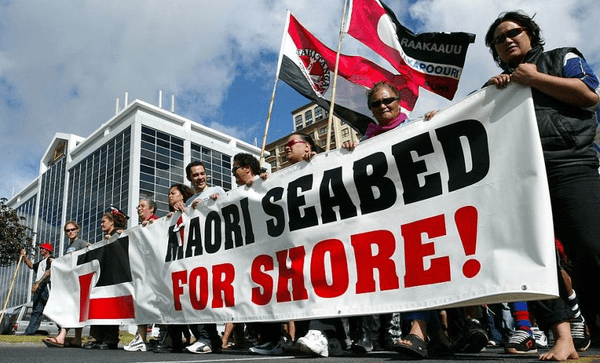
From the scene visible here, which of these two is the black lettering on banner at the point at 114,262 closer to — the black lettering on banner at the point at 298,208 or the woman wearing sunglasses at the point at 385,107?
the black lettering on banner at the point at 298,208

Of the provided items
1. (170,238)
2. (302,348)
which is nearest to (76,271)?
(170,238)

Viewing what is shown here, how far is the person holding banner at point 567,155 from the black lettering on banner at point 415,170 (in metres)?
0.61

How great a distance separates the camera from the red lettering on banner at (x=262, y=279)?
141 inches

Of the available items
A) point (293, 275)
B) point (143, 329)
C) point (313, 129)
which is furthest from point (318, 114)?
point (293, 275)

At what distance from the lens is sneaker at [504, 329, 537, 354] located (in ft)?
10.6

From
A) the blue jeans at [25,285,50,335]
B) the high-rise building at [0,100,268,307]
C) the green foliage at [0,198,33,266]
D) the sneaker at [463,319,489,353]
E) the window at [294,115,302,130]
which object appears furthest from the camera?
the window at [294,115,302,130]

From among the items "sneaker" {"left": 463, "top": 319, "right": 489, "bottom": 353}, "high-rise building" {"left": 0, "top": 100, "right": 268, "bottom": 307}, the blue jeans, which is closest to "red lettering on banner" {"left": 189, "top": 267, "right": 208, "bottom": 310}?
"sneaker" {"left": 463, "top": 319, "right": 489, "bottom": 353}

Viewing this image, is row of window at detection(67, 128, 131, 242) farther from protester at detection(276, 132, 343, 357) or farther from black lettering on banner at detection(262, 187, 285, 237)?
protester at detection(276, 132, 343, 357)

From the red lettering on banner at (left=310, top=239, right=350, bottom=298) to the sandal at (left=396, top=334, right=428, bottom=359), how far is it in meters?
0.57

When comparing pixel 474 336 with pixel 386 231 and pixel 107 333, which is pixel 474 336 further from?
pixel 107 333

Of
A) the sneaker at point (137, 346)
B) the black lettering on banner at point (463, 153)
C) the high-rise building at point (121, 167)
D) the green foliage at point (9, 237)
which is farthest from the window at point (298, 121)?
the black lettering on banner at point (463, 153)

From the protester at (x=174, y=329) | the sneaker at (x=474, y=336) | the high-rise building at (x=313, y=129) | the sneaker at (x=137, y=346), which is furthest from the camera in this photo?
the high-rise building at (x=313, y=129)

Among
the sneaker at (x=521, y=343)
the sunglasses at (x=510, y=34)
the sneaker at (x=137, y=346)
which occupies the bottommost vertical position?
the sneaker at (x=521, y=343)

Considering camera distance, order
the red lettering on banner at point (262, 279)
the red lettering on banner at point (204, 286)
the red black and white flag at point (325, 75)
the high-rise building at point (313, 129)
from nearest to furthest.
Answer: the red lettering on banner at point (262, 279), the red lettering on banner at point (204, 286), the red black and white flag at point (325, 75), the high-rise building at point (313, 129)
